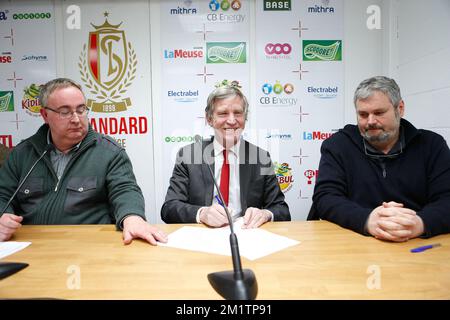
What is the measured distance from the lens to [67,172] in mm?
1502

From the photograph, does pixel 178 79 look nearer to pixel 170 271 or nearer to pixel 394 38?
pixel 394 38

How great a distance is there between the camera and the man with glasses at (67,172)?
1.46 metres

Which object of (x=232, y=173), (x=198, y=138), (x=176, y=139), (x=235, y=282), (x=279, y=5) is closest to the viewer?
(x=235, y=282)

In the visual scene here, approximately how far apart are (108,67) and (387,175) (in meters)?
2.63

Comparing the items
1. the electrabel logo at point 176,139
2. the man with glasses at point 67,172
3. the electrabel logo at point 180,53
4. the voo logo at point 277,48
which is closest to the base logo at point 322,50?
the voo logo at point 277,48

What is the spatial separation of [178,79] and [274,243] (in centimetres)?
228

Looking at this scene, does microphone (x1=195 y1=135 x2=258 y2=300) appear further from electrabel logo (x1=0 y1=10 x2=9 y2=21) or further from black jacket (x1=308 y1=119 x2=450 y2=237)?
electrabel logo (x1=0 y1=10 x2=9 y2=21)

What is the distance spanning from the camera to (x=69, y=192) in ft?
4.83

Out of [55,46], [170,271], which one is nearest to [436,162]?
[170,271]

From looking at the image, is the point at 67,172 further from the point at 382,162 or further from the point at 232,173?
the point at 382,162

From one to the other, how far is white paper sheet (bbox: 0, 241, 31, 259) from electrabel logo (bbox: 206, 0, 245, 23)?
255cm

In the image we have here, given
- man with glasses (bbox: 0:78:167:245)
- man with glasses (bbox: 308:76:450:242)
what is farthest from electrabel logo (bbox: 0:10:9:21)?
man with glasses (bbox: 308:76:450:242)

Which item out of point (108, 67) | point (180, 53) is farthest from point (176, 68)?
point (108, 67)

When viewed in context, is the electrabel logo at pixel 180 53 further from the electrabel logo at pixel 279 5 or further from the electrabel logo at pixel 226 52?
the electrabel logo at pixel 279 5
